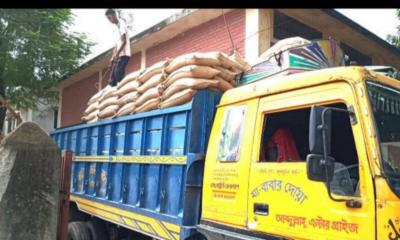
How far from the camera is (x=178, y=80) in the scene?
4785 mm

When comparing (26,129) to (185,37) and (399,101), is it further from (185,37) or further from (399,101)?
(185,37)

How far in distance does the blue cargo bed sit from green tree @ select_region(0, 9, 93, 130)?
763cm

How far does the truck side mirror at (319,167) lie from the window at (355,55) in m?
8.06

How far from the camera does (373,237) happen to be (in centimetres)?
263

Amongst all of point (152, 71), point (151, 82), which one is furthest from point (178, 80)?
point (152, 71)

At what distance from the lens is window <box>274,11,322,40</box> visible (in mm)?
9077

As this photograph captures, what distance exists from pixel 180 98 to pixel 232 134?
94cm

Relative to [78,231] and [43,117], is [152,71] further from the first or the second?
[43,117]

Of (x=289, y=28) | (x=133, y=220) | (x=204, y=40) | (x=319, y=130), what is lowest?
(x=133, y=220)

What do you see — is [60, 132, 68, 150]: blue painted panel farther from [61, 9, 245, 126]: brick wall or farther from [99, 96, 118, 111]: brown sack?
[61, 9, 245, 126]: brick wall

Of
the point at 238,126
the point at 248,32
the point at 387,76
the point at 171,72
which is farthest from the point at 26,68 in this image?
the point at 387,76

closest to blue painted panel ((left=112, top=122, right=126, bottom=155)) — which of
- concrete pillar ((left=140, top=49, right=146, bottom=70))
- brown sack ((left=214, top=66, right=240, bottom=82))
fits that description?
brown sack ((left=214, top=66, right=240, bottom=82))

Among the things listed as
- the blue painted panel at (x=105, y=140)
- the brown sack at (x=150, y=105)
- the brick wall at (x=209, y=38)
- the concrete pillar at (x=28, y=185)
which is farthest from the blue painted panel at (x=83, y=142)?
the brick wall at (x=209, y=38)
